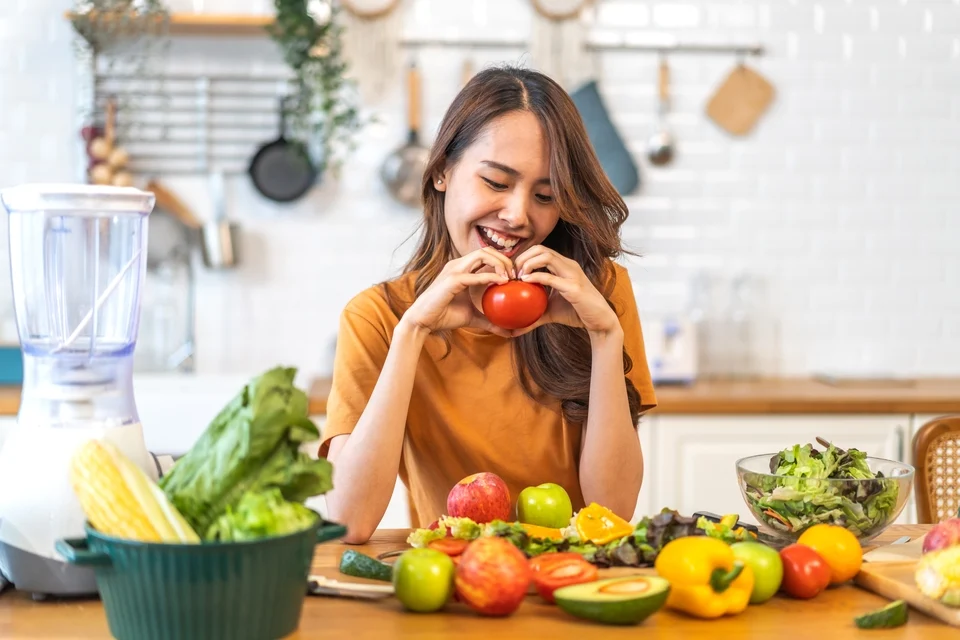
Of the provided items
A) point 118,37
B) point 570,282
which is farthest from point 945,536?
point 118,37

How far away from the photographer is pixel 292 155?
3781mm

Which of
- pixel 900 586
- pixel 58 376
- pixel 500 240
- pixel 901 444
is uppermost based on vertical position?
pixel 500 240

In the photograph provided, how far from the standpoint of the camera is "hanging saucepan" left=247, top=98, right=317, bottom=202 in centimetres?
378

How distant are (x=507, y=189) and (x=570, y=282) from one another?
0.79 feet

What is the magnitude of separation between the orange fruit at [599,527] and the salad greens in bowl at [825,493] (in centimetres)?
21

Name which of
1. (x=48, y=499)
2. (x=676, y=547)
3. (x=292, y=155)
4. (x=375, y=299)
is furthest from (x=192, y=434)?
(x=676, y=547)

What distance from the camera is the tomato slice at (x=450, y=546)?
1.35 meters

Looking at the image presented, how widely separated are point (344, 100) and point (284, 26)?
34 cm

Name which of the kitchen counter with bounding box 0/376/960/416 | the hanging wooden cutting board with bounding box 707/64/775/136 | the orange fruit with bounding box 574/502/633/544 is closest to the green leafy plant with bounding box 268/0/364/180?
the kitchen counter with bounding box 0/376/960/416

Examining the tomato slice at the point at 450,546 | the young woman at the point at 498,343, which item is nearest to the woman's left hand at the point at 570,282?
the young woman at the point at 498,343

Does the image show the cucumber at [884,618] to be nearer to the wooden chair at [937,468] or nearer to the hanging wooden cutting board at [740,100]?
the wooden chair at [937,468]

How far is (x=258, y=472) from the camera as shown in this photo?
3.65 feet

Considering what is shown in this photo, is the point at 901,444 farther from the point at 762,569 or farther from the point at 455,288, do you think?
the point at 762,569

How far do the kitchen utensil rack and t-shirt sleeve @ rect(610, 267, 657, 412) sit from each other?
2.03 meters
